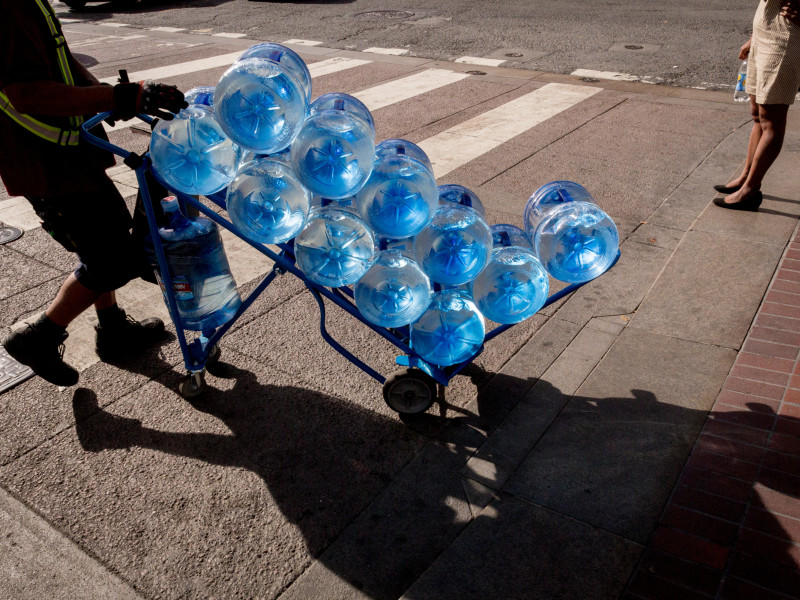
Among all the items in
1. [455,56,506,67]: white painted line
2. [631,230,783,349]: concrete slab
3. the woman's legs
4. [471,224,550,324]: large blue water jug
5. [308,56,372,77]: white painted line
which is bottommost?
[455,56,506,67]: white painted line

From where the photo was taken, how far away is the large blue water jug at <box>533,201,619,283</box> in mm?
2842

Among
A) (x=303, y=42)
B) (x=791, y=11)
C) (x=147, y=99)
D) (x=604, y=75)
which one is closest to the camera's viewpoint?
(x=147, y=99)

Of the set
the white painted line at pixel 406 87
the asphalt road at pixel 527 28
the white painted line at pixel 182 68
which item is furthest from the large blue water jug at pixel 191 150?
the asphalt road at pixel 527 28

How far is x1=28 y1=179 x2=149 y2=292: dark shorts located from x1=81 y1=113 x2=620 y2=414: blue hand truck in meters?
0.25

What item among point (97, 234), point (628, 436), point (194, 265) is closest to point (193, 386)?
point (194, 265)

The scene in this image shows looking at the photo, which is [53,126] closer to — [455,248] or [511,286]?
[455,248]

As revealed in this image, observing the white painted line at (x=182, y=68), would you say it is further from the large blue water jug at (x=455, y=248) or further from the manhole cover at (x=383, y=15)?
the large blue water jug at (x=455, y=248)

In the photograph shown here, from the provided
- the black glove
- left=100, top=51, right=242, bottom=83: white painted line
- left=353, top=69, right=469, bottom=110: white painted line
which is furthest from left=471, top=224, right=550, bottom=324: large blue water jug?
left=100, top=51, right=242, bottom=83: white painted line

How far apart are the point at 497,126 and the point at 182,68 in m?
5.35

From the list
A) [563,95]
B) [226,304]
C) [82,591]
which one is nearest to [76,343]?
[226,304]

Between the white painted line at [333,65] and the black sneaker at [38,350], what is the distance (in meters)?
7.17

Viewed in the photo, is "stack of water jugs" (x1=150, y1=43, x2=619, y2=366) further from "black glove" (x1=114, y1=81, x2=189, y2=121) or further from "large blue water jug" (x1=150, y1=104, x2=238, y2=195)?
"black glove" (x1=114, y1=81, x2=189, y2=121)

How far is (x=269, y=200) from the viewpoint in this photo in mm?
2770

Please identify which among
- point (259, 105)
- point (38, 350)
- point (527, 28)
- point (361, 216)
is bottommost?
point (527, 28)
